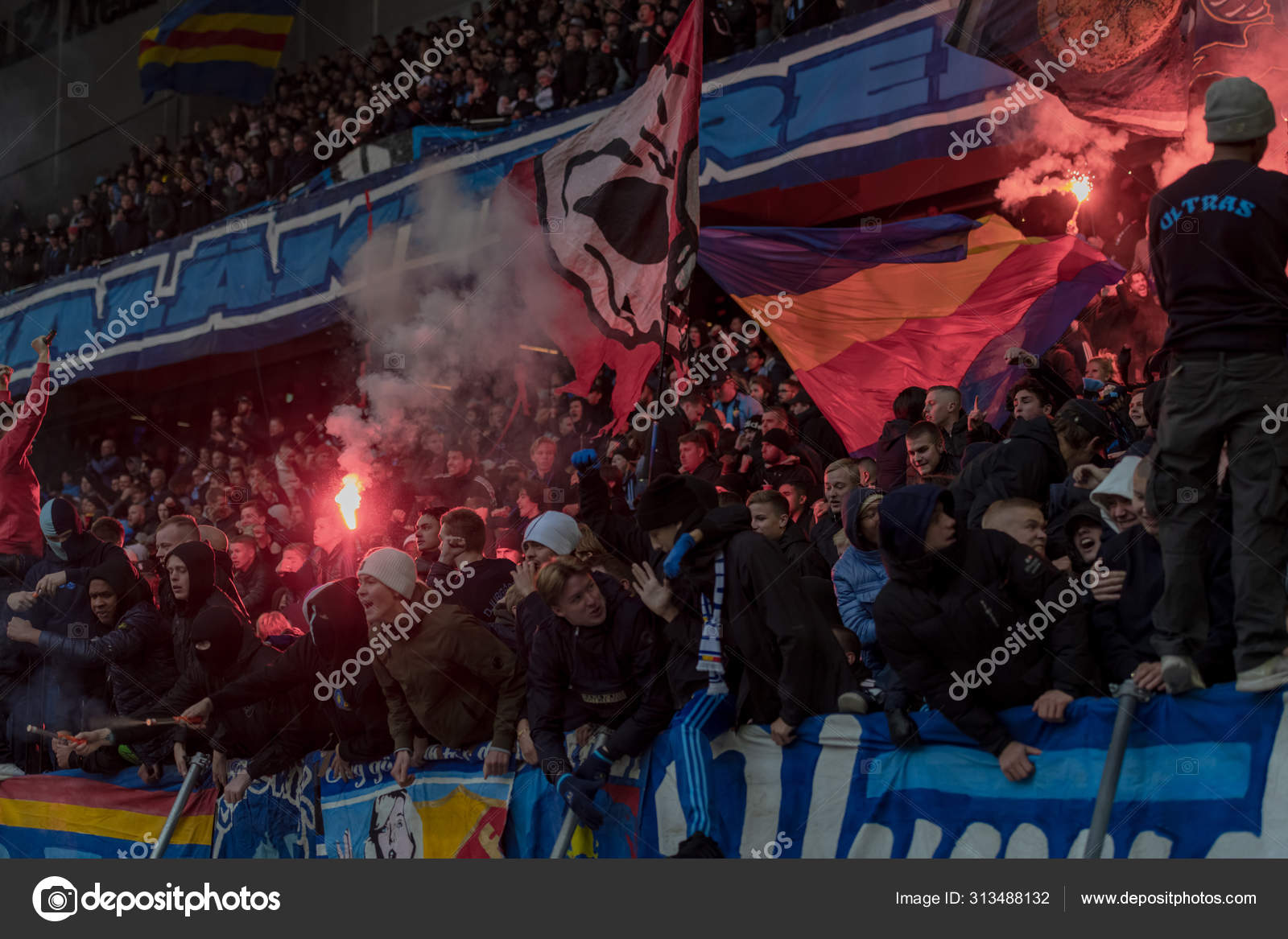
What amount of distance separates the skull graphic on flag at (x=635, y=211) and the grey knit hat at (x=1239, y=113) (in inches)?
137

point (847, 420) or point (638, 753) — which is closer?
point (638, 753)

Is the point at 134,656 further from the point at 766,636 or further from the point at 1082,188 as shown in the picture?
the point at 1082,188

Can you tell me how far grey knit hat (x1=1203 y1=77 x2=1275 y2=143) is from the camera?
3.92m

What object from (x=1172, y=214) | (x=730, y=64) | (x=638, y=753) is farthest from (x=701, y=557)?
(x=730, y=64)

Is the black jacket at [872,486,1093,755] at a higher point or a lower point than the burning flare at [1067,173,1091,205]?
lower

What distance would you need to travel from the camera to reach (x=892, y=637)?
169 inches

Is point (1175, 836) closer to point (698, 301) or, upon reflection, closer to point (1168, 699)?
point (1168, 699)

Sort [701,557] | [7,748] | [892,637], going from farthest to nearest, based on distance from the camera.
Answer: [7,748], [701,557], [892,637]

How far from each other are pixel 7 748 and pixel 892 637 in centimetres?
616

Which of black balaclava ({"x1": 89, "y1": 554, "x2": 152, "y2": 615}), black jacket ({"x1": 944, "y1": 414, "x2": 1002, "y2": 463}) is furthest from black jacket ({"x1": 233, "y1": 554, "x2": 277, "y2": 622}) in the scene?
black jacket ({"x1": 944, "y1": 414, "x2": 1002, "y2": 463})

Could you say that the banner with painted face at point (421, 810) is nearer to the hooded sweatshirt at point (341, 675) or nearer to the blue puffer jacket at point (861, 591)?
the hooded sweatshirt at point (341, 675)

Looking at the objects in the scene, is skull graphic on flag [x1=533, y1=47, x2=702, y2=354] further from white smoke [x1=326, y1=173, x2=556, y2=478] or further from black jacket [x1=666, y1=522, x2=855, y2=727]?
white smoke [x1=326, y1=173, x2=556, y2=478]

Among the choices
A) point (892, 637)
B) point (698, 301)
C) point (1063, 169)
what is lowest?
point (892, 637)

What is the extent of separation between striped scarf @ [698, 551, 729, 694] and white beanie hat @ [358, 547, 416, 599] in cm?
169
